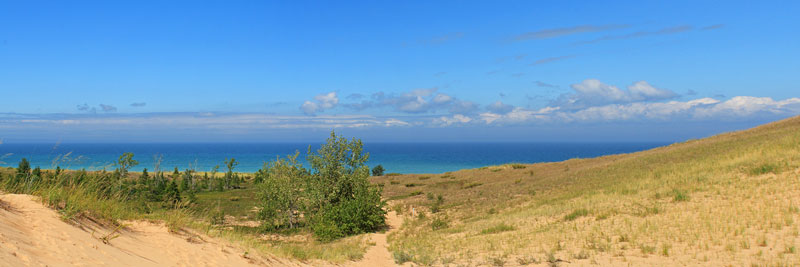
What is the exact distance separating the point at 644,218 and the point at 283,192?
23.8m

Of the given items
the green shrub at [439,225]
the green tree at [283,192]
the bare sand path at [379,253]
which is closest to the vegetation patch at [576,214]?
the green shrub at [439,225]

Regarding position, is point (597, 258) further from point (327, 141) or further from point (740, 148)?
point (740, 148)

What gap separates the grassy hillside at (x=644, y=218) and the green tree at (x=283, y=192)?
927 cm

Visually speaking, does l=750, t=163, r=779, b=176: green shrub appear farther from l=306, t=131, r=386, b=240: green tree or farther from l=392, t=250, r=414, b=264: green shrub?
l=306, t=131, r=386, b=240: green tree

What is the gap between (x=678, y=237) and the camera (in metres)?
14.2

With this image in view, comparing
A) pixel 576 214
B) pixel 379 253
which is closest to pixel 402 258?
pixel 379 253

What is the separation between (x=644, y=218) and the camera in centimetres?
1755

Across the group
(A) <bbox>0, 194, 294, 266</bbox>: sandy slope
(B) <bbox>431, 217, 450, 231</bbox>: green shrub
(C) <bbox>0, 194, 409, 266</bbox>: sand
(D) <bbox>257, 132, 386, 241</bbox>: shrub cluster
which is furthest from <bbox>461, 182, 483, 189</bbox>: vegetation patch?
(A) <bbox>0, 194, 294, 266</bbox>: sandy slope

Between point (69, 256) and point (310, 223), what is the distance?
72.8ft

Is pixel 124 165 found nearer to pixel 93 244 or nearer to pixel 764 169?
pixel 93 244

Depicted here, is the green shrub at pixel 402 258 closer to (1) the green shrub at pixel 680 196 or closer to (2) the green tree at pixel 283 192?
(1) the green shrub at pixel 680 196

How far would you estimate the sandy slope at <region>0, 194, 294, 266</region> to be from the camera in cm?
621

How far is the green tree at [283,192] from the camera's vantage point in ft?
101

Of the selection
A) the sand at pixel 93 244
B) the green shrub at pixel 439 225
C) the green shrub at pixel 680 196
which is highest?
the sand at pixel 93 244
